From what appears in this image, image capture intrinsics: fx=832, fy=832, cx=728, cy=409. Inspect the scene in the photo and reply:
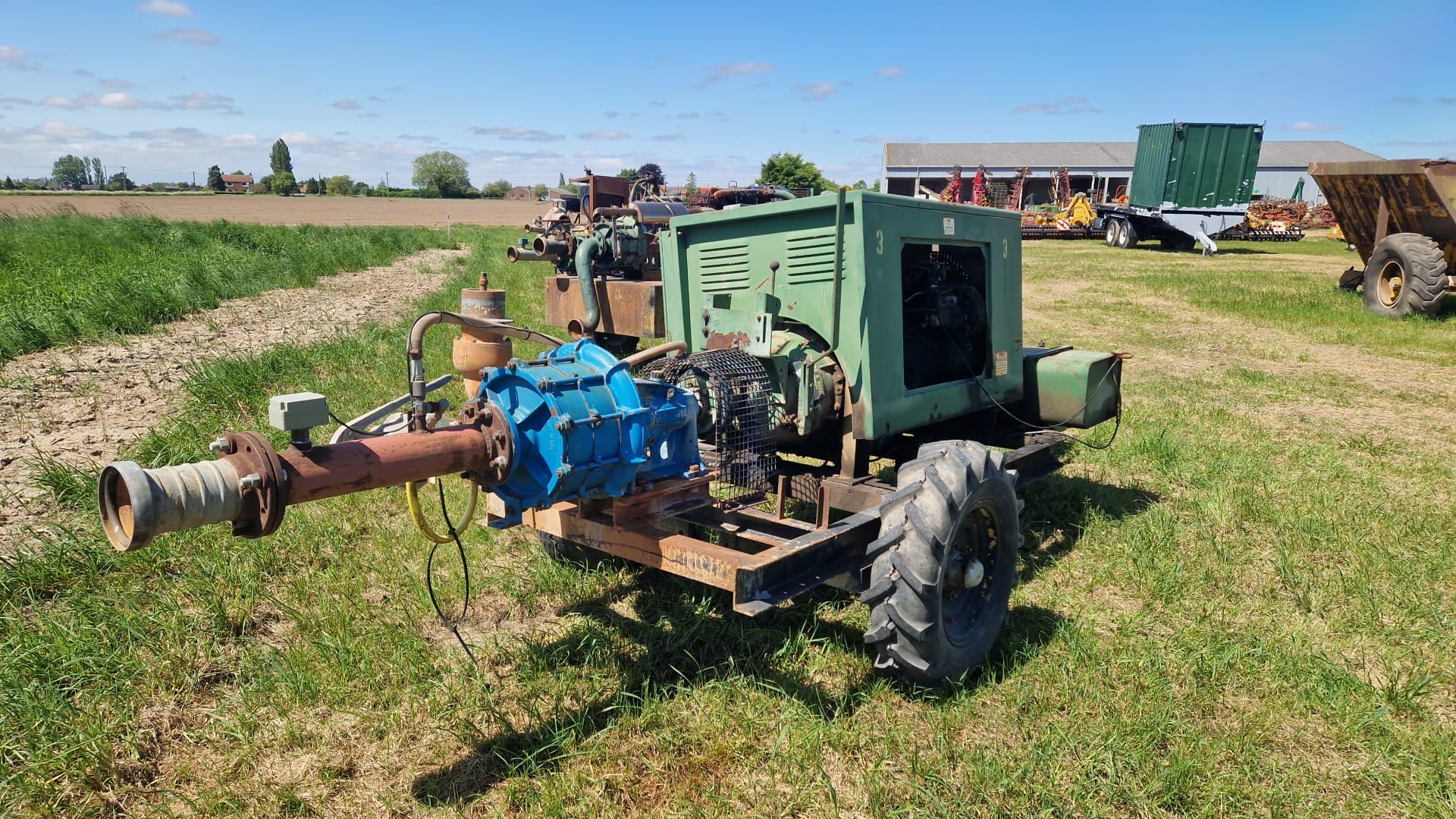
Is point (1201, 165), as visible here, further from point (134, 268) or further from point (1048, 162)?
point (1048, 162)

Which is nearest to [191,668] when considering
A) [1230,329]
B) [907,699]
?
[907,699]

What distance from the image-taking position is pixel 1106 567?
174 inches

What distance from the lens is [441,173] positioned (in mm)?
112875

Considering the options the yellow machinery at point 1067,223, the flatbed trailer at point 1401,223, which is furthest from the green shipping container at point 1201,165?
the flatbed trailer at point 1401,223

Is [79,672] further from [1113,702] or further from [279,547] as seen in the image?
[1113,702]

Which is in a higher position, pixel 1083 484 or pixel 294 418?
pixel 294 418

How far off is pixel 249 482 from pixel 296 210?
58.1 metres

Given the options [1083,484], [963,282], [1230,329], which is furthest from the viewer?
[1230,329]

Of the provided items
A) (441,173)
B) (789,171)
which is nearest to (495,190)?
(441,173)

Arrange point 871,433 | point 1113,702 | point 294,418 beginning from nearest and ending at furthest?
1. point 294,418
2. point 1113,702
3. point 871,433

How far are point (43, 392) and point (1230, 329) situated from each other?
14.4 meters

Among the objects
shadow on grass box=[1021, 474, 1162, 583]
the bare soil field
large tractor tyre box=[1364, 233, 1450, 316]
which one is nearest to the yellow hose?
shadow on grass box=[1021, 474, 1162, 583]

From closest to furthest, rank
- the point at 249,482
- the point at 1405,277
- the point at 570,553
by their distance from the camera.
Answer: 1. the point at 249,482
2. the point at 570,553
3. the point at 1405,277

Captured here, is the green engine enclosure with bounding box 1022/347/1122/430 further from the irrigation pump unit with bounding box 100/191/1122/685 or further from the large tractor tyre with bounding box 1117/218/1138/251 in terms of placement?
the large tractor tyre with bounding box 1117/218/1138/251
